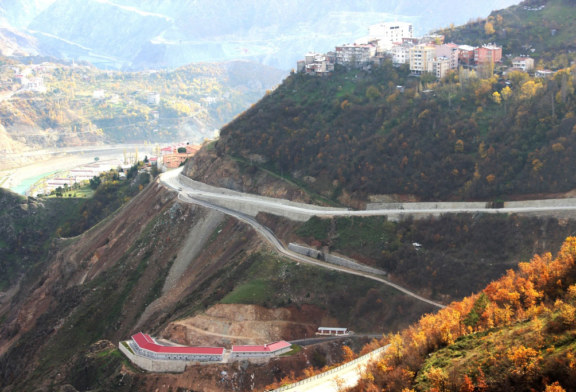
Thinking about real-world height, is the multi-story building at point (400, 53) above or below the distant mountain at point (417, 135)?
above

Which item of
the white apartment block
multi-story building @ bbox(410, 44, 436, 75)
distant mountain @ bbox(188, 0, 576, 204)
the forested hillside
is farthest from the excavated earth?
the white apartment block

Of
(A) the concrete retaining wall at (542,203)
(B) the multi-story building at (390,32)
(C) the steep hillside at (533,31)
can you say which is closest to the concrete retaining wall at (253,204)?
(A) the concrete retaining wall at (542,203)

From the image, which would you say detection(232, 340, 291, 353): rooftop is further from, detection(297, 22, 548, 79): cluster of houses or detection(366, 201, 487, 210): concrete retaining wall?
detection(297, 22, 548, 79): cluster of houses

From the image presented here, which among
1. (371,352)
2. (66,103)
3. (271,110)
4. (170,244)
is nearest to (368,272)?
(371,352)

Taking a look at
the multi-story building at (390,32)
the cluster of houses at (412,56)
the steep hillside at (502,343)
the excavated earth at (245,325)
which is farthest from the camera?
the multi-story building at (390,32)

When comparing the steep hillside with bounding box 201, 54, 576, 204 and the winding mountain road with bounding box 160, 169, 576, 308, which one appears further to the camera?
the steep hillside with bounding box 201, 54, 576, 204

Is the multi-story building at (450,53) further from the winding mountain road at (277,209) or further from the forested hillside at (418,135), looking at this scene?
the winding mountain road at (277,209)

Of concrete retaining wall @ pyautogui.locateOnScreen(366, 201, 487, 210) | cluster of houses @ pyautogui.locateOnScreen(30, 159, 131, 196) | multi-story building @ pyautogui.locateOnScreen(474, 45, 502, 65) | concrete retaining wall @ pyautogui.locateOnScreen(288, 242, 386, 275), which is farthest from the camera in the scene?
cluster of houses @ pyautogui.locateOnScreen(30, 159, 131, 196)

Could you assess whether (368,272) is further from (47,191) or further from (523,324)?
(47,191)
